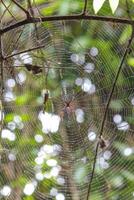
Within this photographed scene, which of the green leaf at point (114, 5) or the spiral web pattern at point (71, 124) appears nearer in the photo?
the green leaf at point (114, 5)

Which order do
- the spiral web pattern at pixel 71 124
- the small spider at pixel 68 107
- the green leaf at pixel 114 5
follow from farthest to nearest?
the small spider at pixel 68 107 → the spiral web pattern at pixel 71 124 → the green leaf at pixel 114 5

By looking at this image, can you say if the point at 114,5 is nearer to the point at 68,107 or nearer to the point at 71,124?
the point at 68,107

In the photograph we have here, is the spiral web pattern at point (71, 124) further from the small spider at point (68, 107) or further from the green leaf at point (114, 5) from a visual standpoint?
the green leaf at point (114, 5)

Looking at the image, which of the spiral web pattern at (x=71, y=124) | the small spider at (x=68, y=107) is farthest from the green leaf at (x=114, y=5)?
the small spider at (x=68, y=107)

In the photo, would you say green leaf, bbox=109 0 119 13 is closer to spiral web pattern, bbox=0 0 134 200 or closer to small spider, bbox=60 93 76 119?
spiral web pattern, bbox=0 0 134 200

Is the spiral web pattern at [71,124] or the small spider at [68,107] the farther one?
the small spider at [68,107]

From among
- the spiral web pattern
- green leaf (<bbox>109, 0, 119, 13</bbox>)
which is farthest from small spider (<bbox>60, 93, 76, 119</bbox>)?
green leaf (<bbox>109, 0, 119, 13</bbox>)

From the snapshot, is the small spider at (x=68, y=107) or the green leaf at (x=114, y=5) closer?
the green leaf at (x=114, y=5)

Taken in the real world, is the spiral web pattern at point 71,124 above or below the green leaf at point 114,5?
above

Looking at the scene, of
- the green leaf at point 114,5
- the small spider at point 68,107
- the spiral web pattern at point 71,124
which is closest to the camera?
the green leaf at point 114,5
